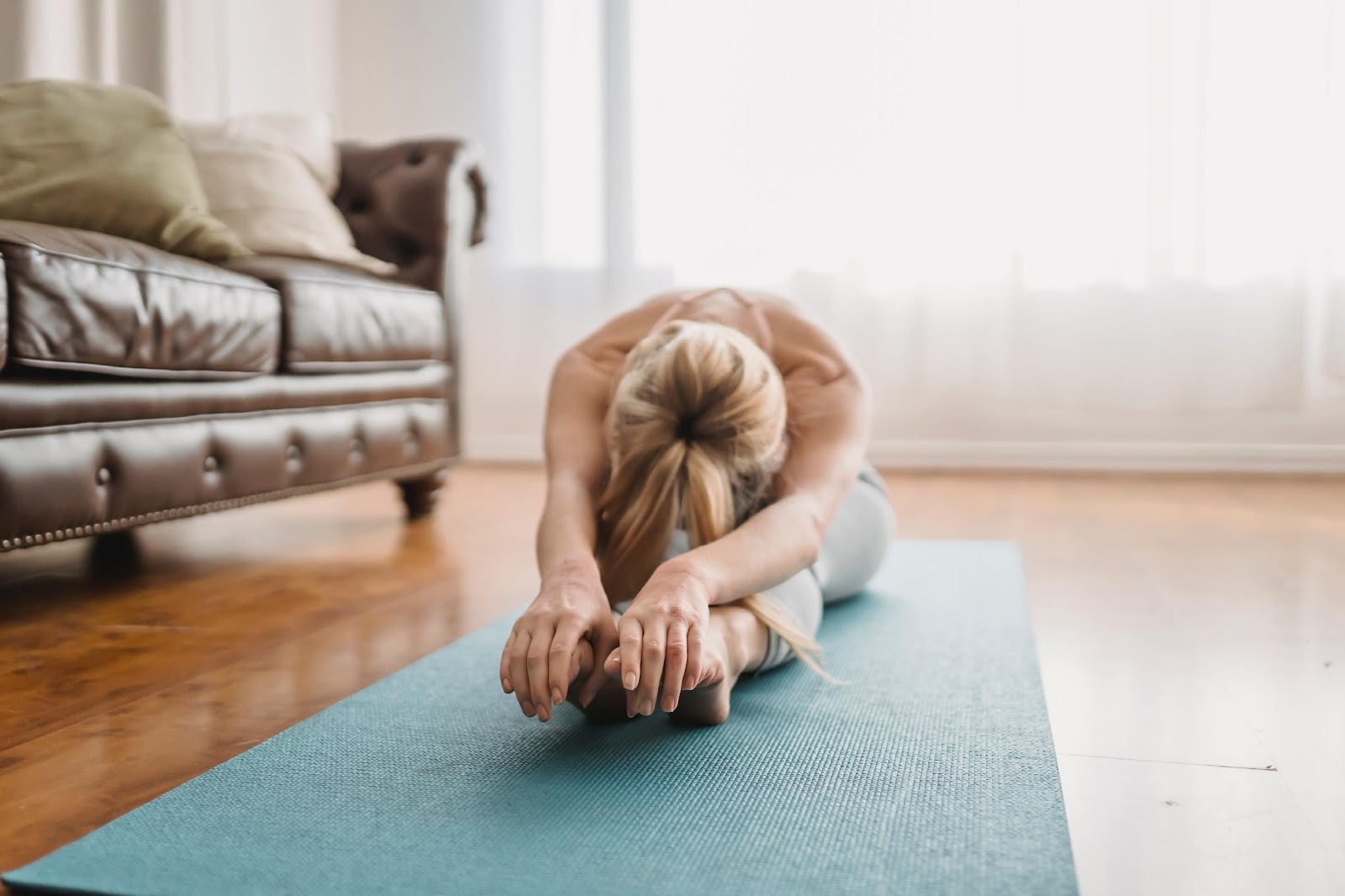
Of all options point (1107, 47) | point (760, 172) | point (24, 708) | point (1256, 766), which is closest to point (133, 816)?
point (24, 708)

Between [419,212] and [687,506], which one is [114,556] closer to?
[419,212]

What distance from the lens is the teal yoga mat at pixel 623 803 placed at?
704mm

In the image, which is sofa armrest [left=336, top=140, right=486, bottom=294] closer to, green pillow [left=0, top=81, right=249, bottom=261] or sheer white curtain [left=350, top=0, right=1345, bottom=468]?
green pillow [left=0, top=81, right=249, bottom=261]

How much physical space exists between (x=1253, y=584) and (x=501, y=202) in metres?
2.75

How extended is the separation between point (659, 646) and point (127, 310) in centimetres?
105

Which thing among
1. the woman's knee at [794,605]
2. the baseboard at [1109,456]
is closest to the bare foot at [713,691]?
the woman's knee at [794,605]

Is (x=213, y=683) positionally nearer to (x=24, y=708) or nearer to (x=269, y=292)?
(x=24, y=708)

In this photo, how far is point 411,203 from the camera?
2.46m

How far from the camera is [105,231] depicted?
182 centimetres

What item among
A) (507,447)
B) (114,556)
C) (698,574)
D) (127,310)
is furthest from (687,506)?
(507,447)

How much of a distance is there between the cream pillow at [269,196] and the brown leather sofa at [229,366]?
0.10 m

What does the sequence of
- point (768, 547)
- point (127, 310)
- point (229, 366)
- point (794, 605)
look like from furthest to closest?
1. point (229, 366)
2. point (127, 310)
3. point (794, 605)
4. point (768, 547)

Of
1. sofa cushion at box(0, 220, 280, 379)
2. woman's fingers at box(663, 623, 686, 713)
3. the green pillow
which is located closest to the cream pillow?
the green pillow

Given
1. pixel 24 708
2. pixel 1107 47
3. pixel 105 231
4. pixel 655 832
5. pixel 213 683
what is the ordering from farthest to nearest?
pixel 1107 47 → pixel 105 231 → pixel 213 683 → pixel 24 708 → pixel 655 832
